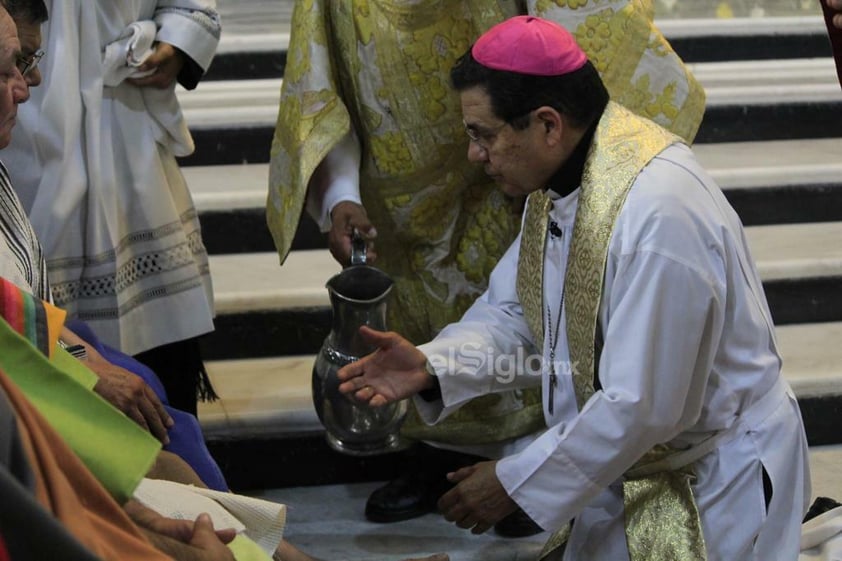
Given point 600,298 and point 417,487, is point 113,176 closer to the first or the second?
point 417,487

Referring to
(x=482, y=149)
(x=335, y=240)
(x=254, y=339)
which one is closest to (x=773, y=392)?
(x=482, y=149)

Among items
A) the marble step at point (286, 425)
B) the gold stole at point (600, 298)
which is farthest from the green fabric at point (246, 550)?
the marble step at point (286, 425)

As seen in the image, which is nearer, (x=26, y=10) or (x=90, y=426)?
(x=90, y=426)

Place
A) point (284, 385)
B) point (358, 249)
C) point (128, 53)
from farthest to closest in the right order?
point (284, 385) → point (128, 53) → point (358, 249)

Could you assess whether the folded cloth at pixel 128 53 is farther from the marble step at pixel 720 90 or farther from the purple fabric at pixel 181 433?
the marble step at pixel 720 90

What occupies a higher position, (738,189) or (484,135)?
(484,135)

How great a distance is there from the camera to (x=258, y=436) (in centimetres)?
419

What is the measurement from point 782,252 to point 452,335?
238cm

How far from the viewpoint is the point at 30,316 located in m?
1.99

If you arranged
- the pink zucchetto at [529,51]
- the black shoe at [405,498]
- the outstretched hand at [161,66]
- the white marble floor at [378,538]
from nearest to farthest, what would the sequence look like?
the pink zucchetto at [529,51] < the outstretched hand at [161,66] < the white marble floor at [378,538] < the black shoe at [405,498]

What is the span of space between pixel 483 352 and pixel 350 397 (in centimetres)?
32

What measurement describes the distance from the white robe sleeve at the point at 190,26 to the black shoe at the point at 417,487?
4.31ft

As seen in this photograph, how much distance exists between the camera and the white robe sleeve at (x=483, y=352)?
2.99m

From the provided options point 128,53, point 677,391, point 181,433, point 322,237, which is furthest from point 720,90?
point 181,433
